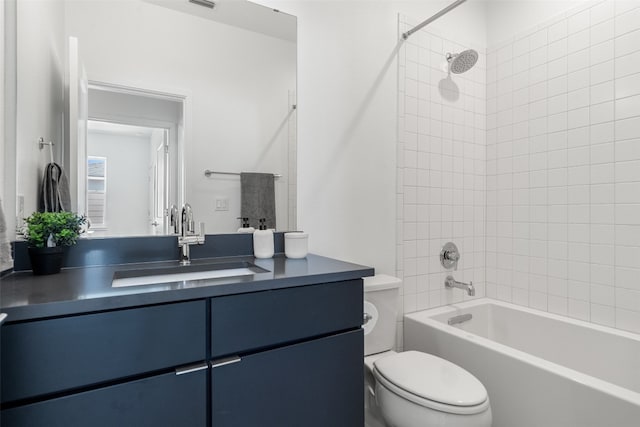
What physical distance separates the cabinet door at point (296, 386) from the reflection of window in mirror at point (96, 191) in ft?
2.53

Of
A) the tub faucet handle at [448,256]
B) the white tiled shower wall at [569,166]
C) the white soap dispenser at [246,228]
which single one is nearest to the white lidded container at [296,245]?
the white soap dispenser at [246,228]

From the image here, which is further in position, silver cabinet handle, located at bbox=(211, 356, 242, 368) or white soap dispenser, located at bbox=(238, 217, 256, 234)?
white soap dispenser, located at bbox=(238, 217, 256, 234)

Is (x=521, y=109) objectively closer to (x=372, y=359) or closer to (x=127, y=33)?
(x=372, y=359)

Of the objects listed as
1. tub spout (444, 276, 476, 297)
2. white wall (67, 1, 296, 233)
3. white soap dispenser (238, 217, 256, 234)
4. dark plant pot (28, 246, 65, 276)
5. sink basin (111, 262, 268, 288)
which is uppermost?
white wall (67, 1, 296, 233)

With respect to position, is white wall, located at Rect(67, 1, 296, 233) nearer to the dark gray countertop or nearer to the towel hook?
the towel hook

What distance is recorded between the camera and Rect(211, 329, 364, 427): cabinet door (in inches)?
38.0

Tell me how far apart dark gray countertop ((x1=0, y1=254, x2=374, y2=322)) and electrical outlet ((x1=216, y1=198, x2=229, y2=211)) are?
1.09 ft

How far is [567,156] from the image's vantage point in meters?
1.96

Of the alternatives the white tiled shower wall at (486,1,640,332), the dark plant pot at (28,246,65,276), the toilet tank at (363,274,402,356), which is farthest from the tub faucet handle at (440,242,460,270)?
the dark plant pot at (28,246,65,276)

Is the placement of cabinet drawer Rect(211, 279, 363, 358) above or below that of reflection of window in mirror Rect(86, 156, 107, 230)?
below

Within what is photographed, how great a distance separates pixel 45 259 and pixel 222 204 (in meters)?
0.66

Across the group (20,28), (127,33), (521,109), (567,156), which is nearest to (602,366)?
(567,156)

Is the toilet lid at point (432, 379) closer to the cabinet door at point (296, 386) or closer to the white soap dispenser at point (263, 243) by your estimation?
the cabinet door at point (296, 386)

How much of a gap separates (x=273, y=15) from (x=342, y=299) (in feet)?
4.52
